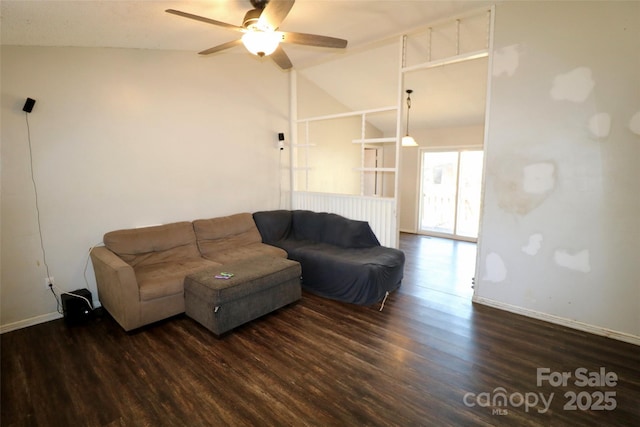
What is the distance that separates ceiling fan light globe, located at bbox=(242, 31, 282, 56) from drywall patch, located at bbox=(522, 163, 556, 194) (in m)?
2.55

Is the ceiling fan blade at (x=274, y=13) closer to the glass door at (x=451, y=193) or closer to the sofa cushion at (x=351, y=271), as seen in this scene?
the sofa cushion at (x=351, y=271)

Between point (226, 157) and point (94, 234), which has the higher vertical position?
point (226, 157)

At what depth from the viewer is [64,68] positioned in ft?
9.60

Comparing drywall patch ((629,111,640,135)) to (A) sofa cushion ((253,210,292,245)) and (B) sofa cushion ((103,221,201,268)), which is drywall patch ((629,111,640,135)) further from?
(B) sofa cushion ((103,221,201,268))

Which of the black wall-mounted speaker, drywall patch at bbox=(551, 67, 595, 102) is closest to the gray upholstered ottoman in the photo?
the black wall-mounted speaker

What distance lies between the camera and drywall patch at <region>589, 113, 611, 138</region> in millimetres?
2570

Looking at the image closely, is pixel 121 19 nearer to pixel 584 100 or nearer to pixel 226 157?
pixel 226 157

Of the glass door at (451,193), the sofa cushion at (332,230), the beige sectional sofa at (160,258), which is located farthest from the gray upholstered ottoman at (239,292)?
the glass door at (451,193)

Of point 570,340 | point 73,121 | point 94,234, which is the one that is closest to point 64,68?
point 73,121

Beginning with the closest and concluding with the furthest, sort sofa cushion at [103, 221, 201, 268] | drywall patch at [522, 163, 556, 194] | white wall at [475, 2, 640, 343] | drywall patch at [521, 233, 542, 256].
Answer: white wall at [475, 2, 640, 343], drywall patch at [522, 163, 556, 194], drywall patch at [521, 233, 542, 256], sofa cushion at [103, 221, 201, 268]

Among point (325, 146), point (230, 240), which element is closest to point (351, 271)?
point (230, 240)

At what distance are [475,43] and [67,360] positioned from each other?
4845 mm

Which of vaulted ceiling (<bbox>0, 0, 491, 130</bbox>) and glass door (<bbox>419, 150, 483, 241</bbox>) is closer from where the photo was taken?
vaulted ceiling (<bbox>0, 0, 491, 130</bbox>)

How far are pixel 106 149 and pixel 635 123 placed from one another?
482 cm
